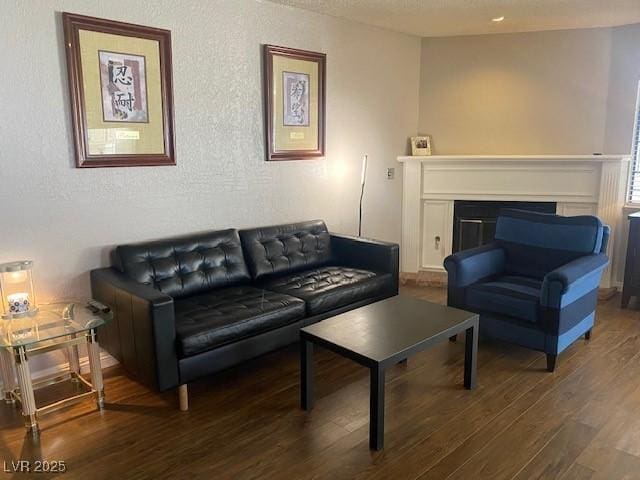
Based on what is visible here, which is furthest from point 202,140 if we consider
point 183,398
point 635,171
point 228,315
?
point 635,171

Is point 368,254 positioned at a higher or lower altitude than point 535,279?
higher

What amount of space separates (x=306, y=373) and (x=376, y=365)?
21.1 inches

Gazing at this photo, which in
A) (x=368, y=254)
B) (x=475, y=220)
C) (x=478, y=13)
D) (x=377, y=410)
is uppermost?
(x=478, y=13)

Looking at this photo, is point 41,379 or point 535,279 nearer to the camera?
point 41,379

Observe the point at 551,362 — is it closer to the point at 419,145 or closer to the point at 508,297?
the point at 508,297

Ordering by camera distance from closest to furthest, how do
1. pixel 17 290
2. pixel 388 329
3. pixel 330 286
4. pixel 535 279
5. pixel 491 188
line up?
pixel 388 329, pixel 17 290, pixel 330 286, pixel 535 279, pixel 491 188

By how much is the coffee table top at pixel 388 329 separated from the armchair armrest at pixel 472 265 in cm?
53

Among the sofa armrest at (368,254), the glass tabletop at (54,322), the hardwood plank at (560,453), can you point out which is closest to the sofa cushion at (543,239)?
the sofa armrest at (368,254)

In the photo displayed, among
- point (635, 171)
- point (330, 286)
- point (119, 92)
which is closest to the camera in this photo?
point (119, 92)

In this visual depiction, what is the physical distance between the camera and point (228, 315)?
2.86 meters

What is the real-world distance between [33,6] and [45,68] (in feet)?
1.05

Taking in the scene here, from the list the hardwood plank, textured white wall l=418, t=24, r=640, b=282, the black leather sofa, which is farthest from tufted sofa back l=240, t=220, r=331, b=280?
the hardwood plank

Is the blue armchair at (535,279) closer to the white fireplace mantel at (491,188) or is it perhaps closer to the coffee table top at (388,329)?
the coffee table top at (388,329)

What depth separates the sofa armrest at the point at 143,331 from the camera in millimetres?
2543
